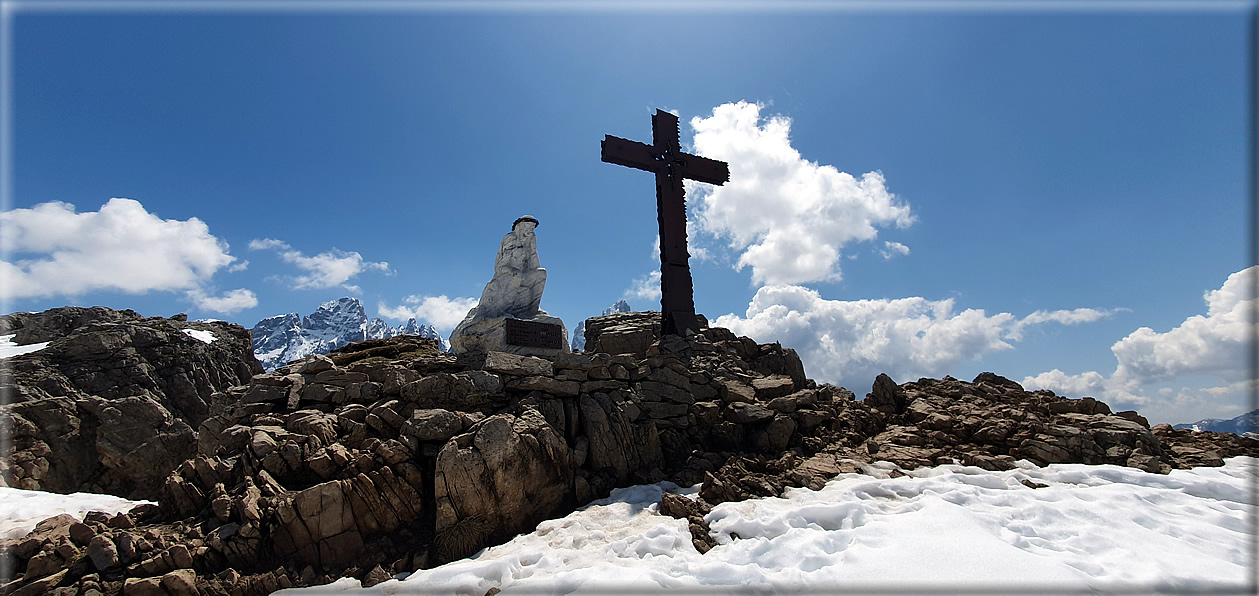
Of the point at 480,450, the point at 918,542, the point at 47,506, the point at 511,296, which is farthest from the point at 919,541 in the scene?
the point at 511,296

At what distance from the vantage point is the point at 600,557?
6605mm

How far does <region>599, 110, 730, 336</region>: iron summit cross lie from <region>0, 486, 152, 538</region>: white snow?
12.3m

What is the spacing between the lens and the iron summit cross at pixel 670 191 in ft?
47.4

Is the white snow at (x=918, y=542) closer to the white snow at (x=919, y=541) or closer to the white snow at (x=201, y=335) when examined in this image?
the white snow at (x=919, y=541)

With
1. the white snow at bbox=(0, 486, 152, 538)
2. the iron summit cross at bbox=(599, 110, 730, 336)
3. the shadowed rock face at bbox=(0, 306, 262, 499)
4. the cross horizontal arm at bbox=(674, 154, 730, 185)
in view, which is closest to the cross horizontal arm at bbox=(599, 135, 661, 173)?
the iron summit cross at bbox=(599, 110, 730, 336)

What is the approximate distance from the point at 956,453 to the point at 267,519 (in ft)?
38.4

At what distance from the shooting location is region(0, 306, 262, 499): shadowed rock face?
21.1m

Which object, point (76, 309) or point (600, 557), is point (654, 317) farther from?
point (76, 309)

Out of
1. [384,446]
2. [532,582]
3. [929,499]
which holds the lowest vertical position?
[532,582]

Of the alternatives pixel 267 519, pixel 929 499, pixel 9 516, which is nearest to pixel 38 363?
pixel 9 516

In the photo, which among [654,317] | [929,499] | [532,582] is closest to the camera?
[532,582]

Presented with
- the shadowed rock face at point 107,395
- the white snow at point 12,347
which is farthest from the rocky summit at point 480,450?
the white snow at point 12,347

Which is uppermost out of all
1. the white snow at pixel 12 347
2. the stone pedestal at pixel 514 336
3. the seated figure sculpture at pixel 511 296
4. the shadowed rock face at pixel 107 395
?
the seated figure sculpture at pixel 511 296

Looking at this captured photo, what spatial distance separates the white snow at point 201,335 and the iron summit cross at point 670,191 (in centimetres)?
3412
